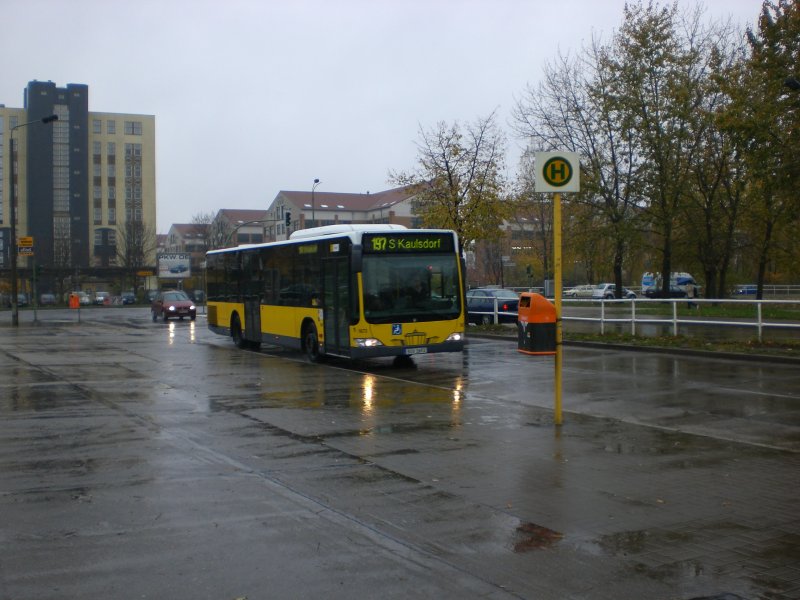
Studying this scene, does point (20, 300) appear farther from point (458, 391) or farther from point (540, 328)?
point (540, 328)

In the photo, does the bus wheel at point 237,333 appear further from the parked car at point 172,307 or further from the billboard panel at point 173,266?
the billboard panel at point 173,266

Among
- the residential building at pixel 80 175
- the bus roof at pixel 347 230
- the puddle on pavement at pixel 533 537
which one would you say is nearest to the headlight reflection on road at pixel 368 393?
the bus roof at pixel 347 230

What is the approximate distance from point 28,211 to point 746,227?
8990 centimetres

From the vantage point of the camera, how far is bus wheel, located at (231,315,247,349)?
2552cm

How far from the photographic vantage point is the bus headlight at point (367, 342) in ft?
57.8

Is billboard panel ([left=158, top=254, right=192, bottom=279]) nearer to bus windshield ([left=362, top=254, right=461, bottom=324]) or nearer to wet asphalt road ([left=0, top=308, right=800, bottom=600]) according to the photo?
bus windshield ([left=362, top=254, right=461, bottom=324])

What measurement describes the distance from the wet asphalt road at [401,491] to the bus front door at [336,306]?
11.0 ft

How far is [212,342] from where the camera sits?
28.1 metres

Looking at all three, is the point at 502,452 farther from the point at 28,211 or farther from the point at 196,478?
the point at 28,211

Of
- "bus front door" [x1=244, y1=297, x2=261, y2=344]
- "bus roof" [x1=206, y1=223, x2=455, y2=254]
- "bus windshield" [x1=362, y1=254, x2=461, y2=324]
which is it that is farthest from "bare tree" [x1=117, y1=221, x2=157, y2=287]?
"bus windshield" [x1=362, y1=254, x2=461, y2=324]

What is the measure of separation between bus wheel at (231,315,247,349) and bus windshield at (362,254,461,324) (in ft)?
28.8

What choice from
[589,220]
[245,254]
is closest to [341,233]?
[245,254]

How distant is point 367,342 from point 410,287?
1.51 m

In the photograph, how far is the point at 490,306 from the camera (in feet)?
107
